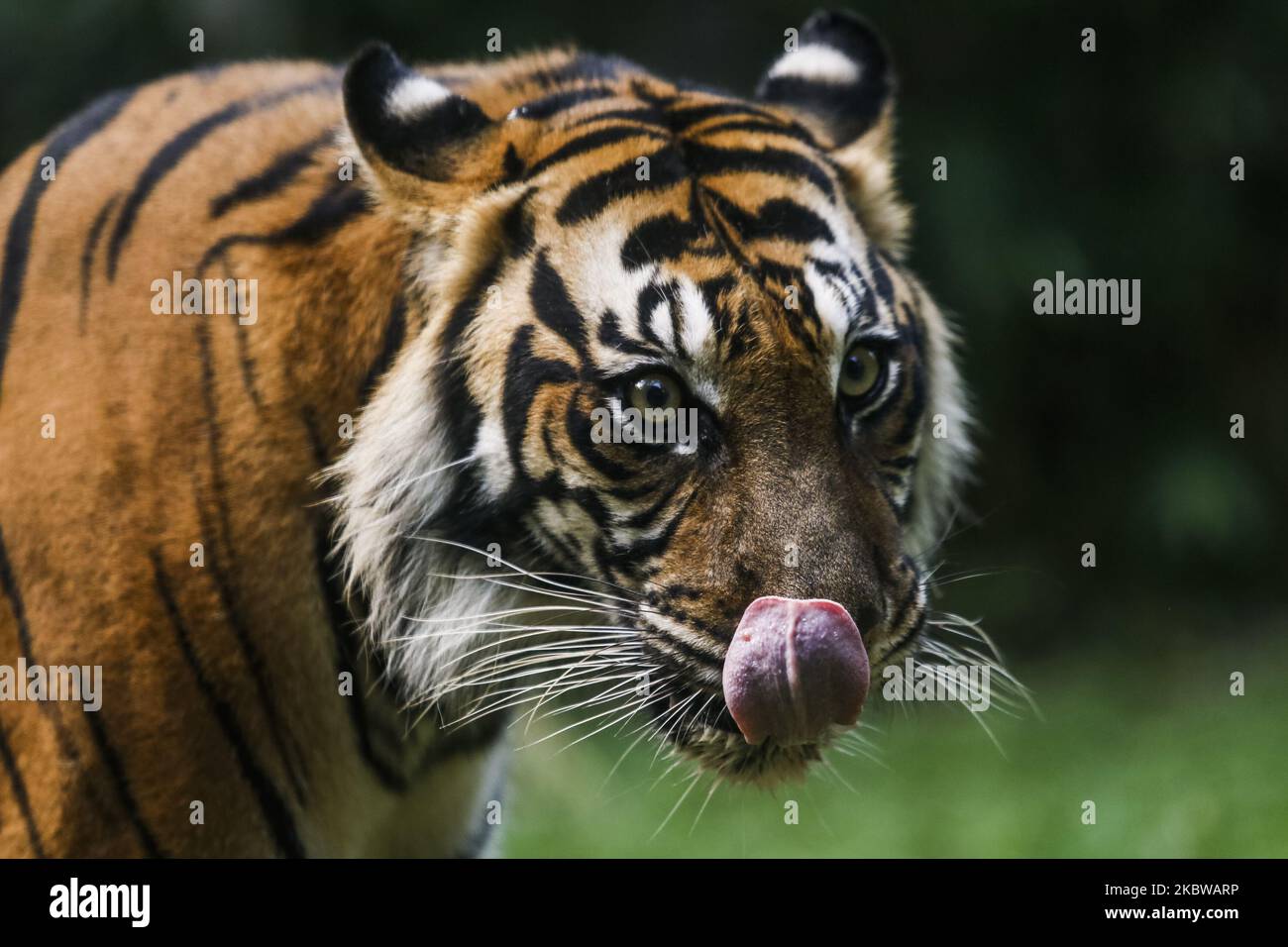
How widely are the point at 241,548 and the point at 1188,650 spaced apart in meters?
6.10

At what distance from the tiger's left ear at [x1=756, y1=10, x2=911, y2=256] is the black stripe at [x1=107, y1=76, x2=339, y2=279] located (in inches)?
36.9

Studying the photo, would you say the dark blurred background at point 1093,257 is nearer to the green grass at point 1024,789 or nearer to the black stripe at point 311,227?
the green grass at point 1024,789

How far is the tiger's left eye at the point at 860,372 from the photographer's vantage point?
2.61 metres

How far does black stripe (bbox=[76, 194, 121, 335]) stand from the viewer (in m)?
2.82

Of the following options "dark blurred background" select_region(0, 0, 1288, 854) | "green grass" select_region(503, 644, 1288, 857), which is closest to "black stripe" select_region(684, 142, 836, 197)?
"green grass" select_region(503, 644, 1288, 857)

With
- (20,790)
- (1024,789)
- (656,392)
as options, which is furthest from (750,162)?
(1024,789)

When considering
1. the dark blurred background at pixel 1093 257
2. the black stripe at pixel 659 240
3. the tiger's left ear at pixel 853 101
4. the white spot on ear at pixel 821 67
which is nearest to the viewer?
the black stripe at pixel 659 240

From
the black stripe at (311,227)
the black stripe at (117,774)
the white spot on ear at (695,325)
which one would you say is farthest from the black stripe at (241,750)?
the white spot on ear at (695,325)

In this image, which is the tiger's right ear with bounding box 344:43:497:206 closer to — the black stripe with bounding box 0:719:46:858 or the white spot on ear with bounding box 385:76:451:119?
the white spot on ear with bounding box 385:76:451:119

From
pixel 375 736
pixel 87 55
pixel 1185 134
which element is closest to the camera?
pixel 375 736

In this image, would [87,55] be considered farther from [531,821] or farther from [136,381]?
[136,381]

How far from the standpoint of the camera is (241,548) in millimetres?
2713

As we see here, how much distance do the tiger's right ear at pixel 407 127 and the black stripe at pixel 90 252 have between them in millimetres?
571
